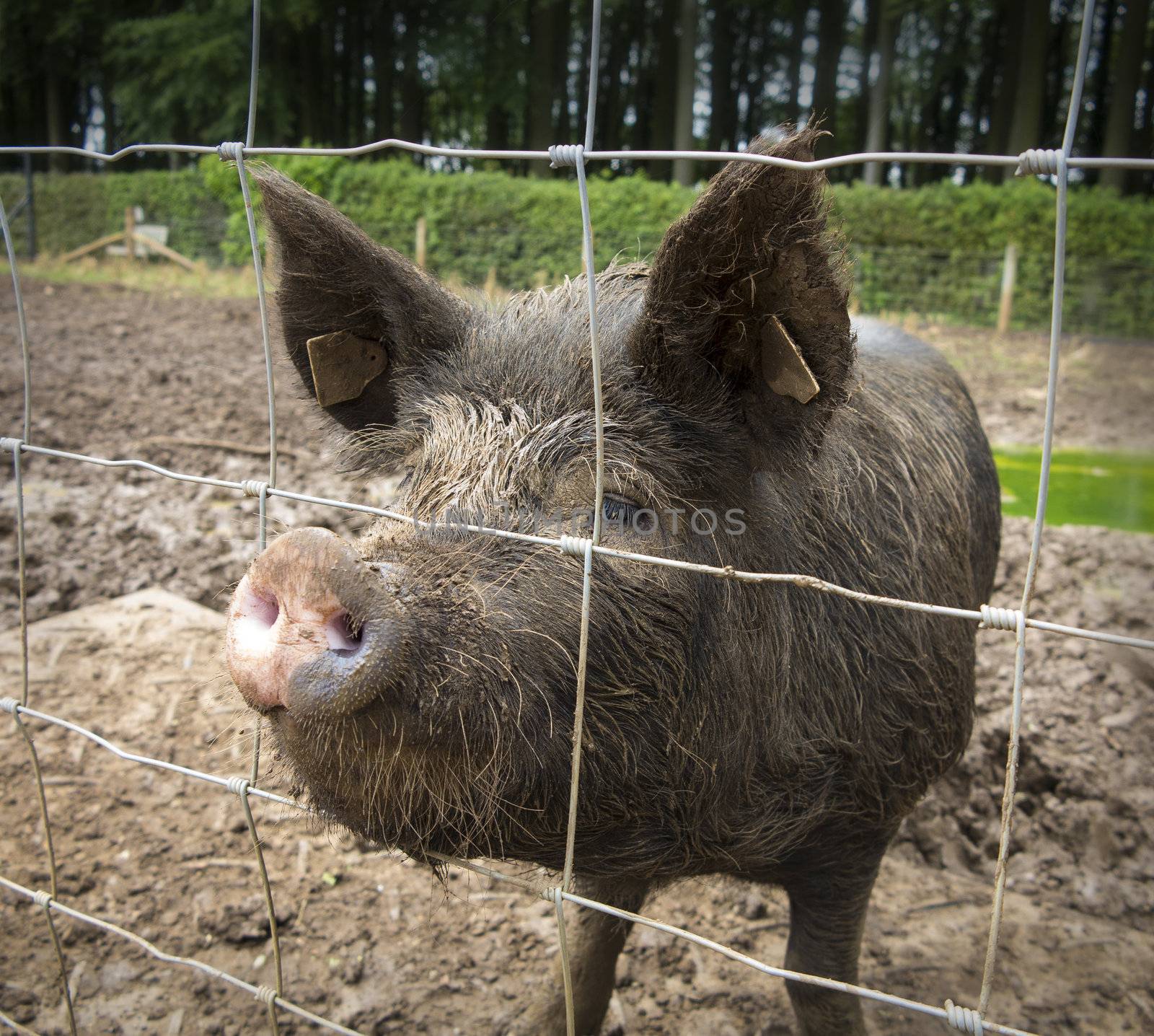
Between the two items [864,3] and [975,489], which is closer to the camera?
[975,489]

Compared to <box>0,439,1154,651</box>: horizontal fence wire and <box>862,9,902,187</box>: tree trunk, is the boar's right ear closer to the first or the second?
<box>0,439,1154,651</box>: horizontal fence wire

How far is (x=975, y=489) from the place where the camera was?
352cm

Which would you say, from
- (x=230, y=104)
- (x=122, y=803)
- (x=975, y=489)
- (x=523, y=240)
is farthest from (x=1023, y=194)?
(x=230, y=104)

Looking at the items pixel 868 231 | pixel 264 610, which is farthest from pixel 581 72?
pixel 264 610

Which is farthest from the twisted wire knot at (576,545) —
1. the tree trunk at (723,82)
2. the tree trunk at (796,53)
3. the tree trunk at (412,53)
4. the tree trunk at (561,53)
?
the tree trunk at (796,53)

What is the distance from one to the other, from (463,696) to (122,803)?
2.47 m

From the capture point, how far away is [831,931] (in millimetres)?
2641

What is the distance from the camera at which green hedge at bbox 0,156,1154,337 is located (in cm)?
1509

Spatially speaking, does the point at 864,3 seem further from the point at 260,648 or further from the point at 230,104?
the point at 260,648

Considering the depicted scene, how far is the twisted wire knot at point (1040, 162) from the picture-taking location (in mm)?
1196

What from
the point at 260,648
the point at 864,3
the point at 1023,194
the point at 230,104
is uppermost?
the point at 864,3

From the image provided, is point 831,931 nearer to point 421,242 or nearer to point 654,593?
point 654,593

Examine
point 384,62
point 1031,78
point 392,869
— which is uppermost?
point 384,62

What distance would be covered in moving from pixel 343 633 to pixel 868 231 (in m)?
17.5
